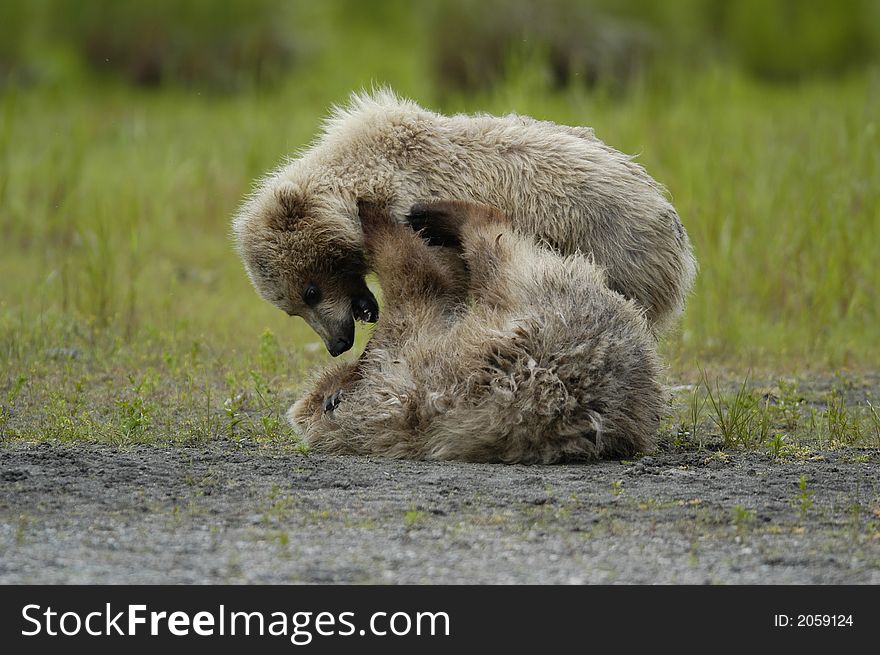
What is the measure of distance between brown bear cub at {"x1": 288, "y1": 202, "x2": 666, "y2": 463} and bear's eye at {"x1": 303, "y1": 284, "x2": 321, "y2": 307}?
18.1 inches

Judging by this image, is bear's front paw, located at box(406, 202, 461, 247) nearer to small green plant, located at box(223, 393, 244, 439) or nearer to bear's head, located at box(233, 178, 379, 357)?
bear's head, located at box(233, 178, 379, 357)

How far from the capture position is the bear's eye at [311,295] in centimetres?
682

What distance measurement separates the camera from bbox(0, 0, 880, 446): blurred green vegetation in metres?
8.91

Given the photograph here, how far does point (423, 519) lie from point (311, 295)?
7.61 feet

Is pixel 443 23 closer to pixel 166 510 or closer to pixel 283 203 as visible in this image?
pixel 283 203

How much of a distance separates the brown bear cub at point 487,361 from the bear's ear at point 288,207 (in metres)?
0.37

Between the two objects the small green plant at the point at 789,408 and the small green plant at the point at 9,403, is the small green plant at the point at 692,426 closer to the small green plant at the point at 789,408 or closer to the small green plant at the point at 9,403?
the small green plant at the point at 789,408

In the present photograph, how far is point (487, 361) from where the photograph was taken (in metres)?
5.84

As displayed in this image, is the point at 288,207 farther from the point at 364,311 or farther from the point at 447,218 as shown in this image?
the point at 447,218

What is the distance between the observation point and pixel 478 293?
6281mm

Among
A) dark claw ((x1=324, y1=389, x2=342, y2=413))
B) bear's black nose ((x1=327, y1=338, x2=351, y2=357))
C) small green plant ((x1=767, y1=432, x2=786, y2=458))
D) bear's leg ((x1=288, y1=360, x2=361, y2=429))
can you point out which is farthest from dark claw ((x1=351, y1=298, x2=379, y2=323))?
small green plant ((x1=767, y1=432, x2=786, y2=458))

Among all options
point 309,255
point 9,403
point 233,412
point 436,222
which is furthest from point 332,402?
point 9,403

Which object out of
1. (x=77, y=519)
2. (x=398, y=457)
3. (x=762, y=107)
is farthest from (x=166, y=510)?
(x=762, y=107)

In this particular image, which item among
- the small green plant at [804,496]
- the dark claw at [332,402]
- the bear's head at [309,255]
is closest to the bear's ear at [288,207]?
the bear's head at [309,255]
